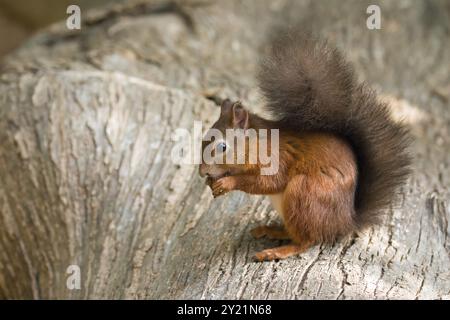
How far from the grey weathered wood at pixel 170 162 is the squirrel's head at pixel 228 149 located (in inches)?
14.6

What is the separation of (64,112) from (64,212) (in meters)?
0.60

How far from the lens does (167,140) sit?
3705 millimetres

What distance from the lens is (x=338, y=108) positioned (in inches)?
104

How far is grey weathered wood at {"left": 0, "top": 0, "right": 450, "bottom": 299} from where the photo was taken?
2.71 meters

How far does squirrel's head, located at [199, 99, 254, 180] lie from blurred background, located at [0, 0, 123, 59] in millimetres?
4220

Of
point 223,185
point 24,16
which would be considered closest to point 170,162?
point 223,185

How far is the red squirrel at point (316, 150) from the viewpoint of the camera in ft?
8.32

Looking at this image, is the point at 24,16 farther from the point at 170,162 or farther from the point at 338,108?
the point at 338,108

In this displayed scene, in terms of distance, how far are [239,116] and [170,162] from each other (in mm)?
1096

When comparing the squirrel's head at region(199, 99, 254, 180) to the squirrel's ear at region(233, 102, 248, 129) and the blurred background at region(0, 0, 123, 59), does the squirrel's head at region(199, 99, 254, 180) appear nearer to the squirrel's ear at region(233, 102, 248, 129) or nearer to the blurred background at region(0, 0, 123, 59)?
the squirrel's ear at region(233, 102, 248, 129)

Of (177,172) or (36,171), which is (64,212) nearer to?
(36,171)

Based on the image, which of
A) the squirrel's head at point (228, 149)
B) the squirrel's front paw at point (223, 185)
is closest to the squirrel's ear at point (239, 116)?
the squirrel's head at point (228, 149)

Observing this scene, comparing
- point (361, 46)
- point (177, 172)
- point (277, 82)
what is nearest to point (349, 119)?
point (277, 82)
